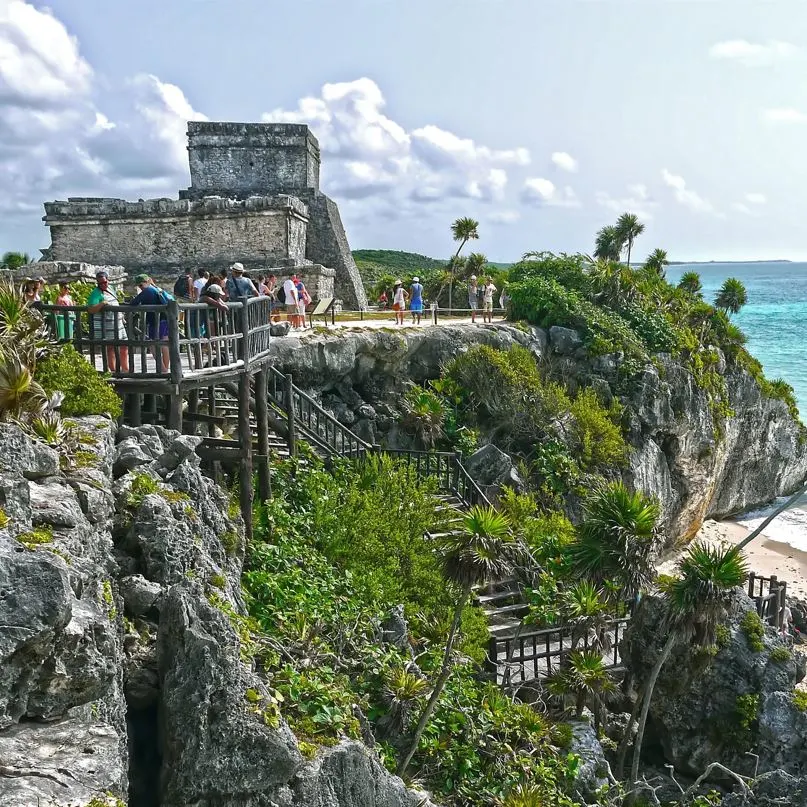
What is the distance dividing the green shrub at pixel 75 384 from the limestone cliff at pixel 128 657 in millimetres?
327

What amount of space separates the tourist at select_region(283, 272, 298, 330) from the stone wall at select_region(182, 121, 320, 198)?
338 inches

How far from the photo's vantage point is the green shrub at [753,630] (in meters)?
14.6

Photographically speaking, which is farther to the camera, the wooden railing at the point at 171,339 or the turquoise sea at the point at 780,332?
the turquoise sea at the point at 780,332

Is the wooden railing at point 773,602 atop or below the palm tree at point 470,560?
below

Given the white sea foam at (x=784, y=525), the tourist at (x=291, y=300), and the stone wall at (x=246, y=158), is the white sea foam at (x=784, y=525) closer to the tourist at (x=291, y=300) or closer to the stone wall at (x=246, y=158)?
the tourist at (x=291, y=300)

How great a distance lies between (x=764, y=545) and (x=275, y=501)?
859 inches

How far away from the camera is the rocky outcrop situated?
45.9 feet

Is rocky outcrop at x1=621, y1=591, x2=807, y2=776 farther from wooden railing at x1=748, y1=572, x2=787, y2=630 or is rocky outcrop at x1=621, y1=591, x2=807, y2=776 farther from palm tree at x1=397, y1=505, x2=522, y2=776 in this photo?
palm tree at x1=397, y1=505, x2=522, y2=776

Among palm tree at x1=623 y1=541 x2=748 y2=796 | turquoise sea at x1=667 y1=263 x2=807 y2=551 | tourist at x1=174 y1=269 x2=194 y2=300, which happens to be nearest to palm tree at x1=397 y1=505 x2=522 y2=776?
palm tree at x1=623 y1=541 x2=748 y2=796

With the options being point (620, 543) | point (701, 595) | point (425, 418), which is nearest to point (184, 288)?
point (425, 418)

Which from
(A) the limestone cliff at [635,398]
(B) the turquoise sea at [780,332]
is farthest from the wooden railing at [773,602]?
(B) the turquoise sea at [780,332]

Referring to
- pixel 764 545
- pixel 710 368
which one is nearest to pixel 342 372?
pixel 710 368

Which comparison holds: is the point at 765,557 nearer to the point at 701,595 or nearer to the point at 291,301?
the point at 701,595

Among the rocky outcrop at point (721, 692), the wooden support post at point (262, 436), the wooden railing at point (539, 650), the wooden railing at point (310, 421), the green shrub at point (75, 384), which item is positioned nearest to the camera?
the green shrub at point (75, 384)
